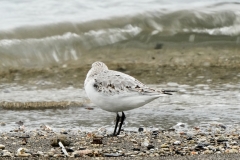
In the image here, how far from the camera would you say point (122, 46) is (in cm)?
1024

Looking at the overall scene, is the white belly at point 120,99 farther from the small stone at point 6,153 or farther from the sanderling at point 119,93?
the small stone at point 6,153

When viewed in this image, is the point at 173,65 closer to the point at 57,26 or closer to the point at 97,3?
the point at 57,26

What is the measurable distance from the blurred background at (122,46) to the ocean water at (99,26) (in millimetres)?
16

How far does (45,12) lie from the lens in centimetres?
1123

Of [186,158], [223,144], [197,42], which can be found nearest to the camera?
[186,158]

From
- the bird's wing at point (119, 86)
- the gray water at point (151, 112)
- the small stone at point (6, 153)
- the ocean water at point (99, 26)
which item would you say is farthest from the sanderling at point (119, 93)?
the ocean water at point (99, 26)

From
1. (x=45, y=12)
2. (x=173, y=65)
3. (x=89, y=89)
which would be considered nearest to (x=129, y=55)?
(x=173, y=65)

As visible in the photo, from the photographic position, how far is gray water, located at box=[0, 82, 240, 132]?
19.5 feet

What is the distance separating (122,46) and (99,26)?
76 centimetres

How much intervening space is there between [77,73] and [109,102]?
3.74 metres

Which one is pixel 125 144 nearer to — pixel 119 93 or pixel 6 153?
pixel 119 93

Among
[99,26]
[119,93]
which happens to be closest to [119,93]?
[119,93]

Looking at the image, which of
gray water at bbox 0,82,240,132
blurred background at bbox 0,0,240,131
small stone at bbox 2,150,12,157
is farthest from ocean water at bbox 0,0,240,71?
small stone at bbox 2,150,12,157

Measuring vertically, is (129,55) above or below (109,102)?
above
